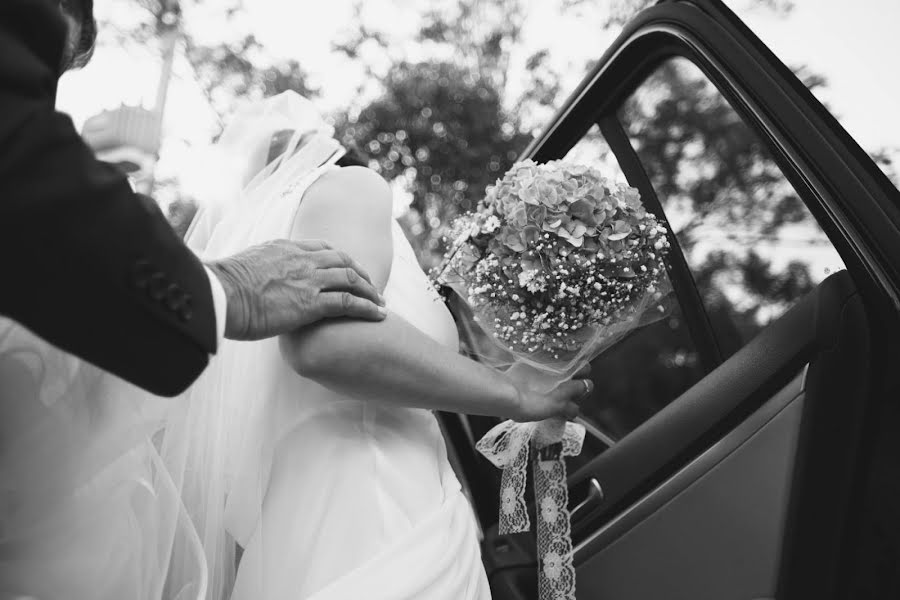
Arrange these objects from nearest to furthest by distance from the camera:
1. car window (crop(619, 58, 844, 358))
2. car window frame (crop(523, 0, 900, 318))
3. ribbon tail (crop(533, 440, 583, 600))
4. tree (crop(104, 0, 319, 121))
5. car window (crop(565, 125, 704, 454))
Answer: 1. car window frame (crop(523, 0, 900, 318))
2. car window (crop(619, 58, 844, 358))
3. ribbon tail (crop(533, 440, 583, 600))
4. car window (crop(565, 125, 704, 454))
5. tree (crop(104, 0, 319, 121))

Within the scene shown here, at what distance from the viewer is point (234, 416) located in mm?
1487

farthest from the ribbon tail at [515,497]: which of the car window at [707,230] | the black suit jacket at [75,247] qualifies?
the black suit jacket at [75,247]

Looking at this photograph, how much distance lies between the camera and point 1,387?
1.06m

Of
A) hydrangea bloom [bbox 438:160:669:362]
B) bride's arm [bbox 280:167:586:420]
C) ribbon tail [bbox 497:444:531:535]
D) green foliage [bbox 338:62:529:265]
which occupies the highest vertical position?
green foliage [bbox 338:62:529:265]

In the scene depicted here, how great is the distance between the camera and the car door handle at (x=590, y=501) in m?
1.76

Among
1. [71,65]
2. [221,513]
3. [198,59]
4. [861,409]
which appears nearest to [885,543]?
[861,409]

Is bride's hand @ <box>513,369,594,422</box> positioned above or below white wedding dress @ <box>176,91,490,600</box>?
above

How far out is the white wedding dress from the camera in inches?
53.8

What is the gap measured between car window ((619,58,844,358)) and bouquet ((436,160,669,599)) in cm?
24

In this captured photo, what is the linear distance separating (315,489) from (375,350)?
1.09 ft

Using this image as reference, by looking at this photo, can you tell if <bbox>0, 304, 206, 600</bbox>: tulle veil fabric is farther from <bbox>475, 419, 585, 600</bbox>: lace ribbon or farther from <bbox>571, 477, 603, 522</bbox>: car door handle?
<bbox>571, 477, 603, 522</bbox>: car door handle

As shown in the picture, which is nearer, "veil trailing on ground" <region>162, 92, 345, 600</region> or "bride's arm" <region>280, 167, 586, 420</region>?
"bride's arm" <region>280, 167, 586, 420</region>

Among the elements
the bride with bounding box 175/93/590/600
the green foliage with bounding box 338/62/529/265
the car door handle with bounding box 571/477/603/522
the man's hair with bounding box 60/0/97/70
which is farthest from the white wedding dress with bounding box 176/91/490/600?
the green foliage with bounding box 338/62/529/265

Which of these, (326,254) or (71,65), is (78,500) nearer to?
(326,254)
